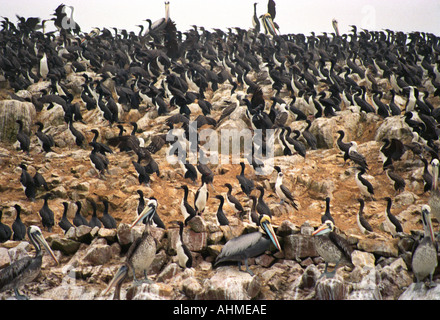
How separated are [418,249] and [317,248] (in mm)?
1722

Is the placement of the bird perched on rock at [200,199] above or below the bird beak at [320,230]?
above

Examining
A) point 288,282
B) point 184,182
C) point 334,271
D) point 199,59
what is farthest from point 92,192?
point 199,59

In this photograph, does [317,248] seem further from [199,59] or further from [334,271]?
[199,59]

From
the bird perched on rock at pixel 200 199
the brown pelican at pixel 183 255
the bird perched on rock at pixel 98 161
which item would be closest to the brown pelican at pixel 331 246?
the brown pelican at pixel 183 255

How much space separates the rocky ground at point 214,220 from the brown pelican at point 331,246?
0.34m

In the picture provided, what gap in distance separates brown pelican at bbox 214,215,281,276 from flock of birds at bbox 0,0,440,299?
19mm

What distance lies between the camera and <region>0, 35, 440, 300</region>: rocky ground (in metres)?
8.55

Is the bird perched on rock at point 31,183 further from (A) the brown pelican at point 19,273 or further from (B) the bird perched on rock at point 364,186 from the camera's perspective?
(B) the bird perched on rock at point 364,186

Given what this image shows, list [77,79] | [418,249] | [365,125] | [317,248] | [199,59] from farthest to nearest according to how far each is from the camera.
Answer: [199,59], [77,79], [365,125], [317,248], [418,249]

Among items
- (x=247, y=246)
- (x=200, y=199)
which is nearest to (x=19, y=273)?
(x=247, y=246)

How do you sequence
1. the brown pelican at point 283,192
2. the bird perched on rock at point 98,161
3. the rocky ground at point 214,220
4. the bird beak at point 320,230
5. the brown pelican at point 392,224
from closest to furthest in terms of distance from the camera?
the bird beak at point 320,230 → the rocky ground at point 214,220 → the brown pelican at point 392,224 → the brown pelican at point 283,192 → the bird perched on rock at point 98,161

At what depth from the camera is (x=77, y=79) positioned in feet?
72.5

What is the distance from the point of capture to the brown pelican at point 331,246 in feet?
27.7
